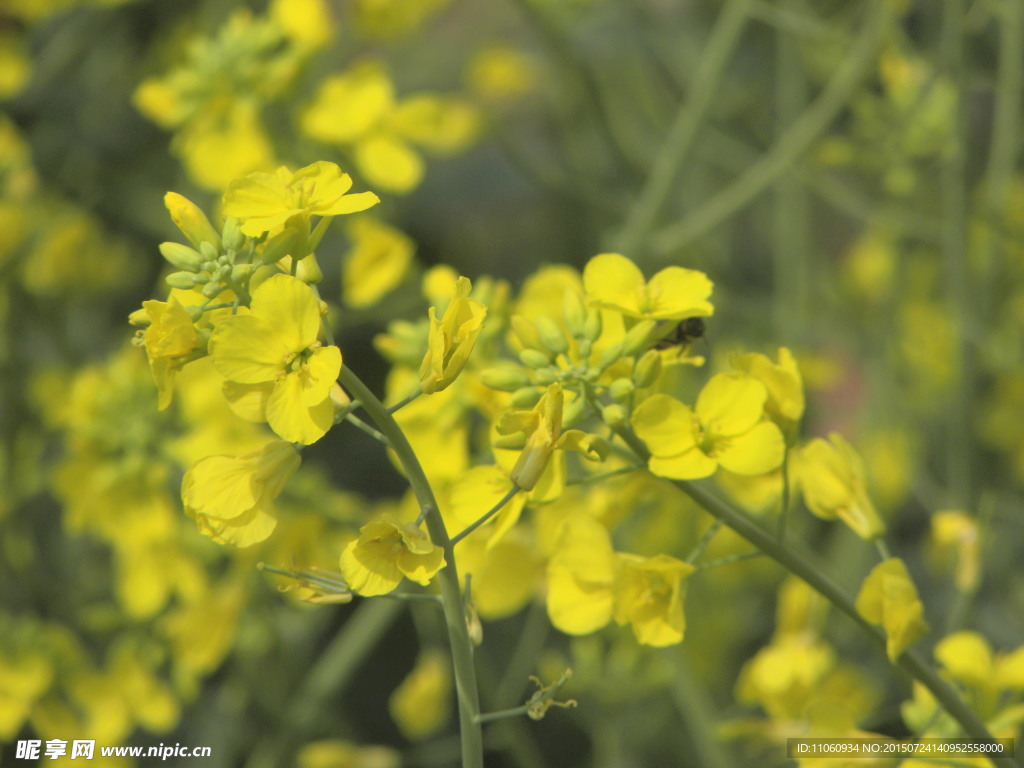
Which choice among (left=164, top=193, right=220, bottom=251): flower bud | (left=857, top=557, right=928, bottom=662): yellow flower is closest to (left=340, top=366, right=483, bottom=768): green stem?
(left=164, top=193, right=220, bottom=251): flower bud

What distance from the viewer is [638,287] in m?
0.59

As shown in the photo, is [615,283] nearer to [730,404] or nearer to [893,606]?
[730,404]

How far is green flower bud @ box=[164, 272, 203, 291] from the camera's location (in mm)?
504

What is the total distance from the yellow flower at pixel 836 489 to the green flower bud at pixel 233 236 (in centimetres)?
35

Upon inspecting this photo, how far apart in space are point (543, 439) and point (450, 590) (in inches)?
3.4

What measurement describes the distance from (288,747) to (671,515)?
18.0 inches

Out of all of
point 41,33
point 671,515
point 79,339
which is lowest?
point 79,339

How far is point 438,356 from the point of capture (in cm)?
47

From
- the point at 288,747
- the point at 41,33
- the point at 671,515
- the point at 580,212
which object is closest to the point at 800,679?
the point at 671,515

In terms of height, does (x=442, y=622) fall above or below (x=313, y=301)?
below

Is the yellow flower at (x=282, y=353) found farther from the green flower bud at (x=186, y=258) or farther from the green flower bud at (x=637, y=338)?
the green flower bud at (x=637, y=338)

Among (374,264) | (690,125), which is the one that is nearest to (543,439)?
(374,264)

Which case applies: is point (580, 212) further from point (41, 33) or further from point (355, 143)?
point (41, 33)

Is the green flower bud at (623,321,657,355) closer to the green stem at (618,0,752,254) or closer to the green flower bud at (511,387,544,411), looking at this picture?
the green flower bud at (511,387,544,411)
